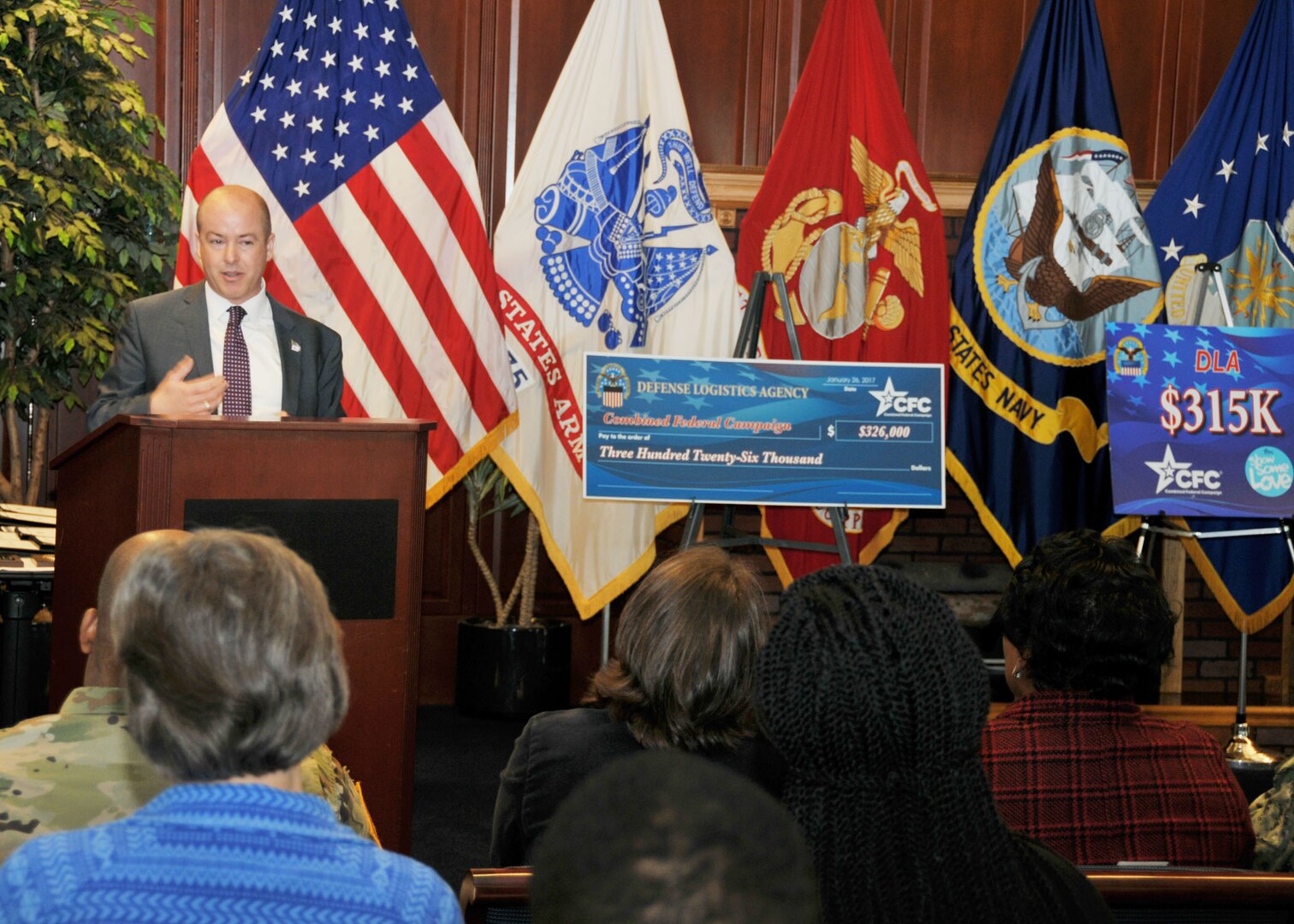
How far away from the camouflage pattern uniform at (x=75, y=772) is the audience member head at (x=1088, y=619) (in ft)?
3.62

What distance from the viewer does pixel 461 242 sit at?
15.5ft

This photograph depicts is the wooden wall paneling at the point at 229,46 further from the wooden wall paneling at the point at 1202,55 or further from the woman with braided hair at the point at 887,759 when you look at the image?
the woman with braided hair at the point at 887,759

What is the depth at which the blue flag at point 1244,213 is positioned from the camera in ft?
16.4

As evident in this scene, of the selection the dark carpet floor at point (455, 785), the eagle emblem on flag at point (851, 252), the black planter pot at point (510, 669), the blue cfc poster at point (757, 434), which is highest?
the eagle emblem on flag at point (851, 252)

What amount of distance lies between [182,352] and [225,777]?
7.68 feet

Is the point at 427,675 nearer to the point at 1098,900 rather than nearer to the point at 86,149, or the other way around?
the point at 86,149

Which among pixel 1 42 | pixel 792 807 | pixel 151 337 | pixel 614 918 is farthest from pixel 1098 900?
pixel 1 42

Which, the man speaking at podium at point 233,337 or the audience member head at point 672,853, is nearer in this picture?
the audience member head at point 672,853

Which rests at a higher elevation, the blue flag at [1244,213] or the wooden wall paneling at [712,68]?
the wooden wall paneling at [712,68]

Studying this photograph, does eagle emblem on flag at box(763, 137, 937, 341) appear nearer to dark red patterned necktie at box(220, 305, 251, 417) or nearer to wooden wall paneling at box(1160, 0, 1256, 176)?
wooden wall paneling at box(1160, 0, 1256, 176)

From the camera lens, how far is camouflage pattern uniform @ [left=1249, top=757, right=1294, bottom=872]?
194 cm

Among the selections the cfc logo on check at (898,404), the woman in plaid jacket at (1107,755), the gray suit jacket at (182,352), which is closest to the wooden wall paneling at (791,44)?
the cfc logo on check at (898,404)

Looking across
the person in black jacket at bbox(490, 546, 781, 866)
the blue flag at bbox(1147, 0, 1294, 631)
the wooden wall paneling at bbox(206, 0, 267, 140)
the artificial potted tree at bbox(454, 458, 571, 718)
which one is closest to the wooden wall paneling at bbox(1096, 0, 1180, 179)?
the blue flag at bbox(1147, 0, 1294, 631)

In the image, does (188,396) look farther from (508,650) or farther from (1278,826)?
(508,650)
